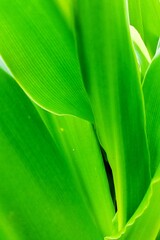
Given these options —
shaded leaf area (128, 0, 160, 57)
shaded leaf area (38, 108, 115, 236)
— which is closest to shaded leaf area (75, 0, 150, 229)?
shaded leaf area (38, 108, 115, 236)

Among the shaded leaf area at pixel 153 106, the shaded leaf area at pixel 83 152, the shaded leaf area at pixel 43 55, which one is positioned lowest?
the shaded leaf area at pixel 83 152

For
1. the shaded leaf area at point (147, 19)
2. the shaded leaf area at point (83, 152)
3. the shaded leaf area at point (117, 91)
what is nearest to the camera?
the shaded leaf area at point (117, 91)

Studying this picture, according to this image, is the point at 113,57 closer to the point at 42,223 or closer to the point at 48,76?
the point at 48,76

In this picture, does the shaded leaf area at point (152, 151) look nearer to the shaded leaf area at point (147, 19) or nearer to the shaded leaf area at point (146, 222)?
the shaded leaf area at point (146, 222)

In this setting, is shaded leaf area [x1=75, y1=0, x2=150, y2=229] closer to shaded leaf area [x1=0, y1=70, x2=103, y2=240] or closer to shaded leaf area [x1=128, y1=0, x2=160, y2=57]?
shaded leaf area [x1=0, y1=70, x2=103, y2=240]

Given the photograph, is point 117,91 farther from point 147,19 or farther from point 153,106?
point 147,19

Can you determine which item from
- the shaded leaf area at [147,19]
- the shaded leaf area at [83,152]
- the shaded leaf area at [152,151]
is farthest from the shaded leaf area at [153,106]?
the shaded leaf area at [147,19]

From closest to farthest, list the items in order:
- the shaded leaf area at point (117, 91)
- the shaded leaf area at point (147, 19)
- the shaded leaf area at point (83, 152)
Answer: the shaded leaf area at point (117, 91)
the shaded leaf area at point (83, 152)
the shaded leaf area at point (147, 19)

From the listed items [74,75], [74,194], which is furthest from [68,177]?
[74,75]
